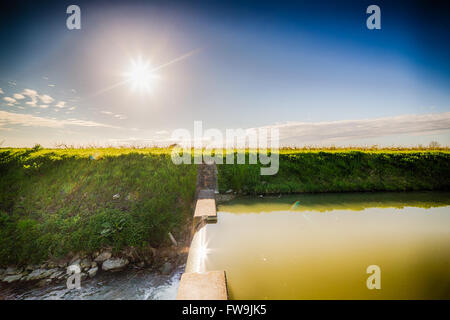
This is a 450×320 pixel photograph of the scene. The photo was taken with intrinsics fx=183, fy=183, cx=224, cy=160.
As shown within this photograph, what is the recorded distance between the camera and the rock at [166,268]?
4162 millimetres

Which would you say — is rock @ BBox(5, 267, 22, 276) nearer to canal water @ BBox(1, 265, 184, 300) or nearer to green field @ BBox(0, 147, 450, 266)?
green field @ BBox(0, 147, 450, 266)

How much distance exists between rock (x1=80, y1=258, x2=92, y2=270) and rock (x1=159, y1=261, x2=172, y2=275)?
6.08 ft

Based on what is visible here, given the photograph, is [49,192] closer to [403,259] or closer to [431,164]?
[403,259]

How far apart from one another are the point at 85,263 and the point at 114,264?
78cm

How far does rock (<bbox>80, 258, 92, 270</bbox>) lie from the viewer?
4457 millimetres

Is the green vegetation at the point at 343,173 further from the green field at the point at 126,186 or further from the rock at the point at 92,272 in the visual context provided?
the rock at the point at 92,272

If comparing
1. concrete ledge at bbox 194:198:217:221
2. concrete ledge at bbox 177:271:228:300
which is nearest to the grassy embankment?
concrete ledge at bbox 194:198:217:221

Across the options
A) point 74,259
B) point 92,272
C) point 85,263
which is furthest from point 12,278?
point 92,272

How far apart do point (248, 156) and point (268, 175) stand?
1.53 meters

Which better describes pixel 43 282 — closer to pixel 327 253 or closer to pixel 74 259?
pixel 74 259

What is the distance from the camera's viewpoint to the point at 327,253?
2.82 metres

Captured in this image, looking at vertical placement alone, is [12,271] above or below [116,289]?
below

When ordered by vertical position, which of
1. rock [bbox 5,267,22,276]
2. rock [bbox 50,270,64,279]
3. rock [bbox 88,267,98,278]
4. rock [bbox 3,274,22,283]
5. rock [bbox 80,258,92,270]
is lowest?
rock [bbox 3,274,22,283]

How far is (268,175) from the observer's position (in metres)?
9.05
